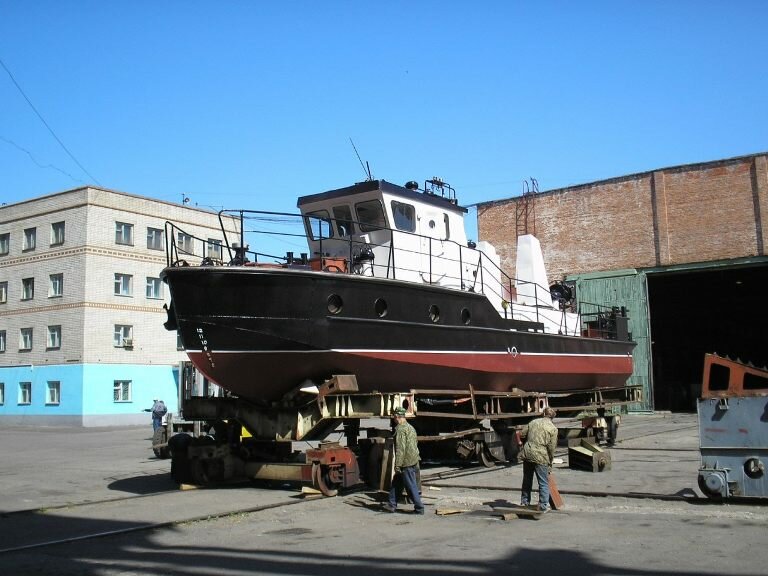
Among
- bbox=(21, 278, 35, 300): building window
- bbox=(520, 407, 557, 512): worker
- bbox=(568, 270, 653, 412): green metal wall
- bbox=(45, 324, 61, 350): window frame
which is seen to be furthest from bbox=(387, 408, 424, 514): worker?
bbox=(21, 278, 35, 300): building window

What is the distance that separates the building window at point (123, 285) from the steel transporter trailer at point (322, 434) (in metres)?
23.7

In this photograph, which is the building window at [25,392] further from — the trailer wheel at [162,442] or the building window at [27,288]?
the trailer wheel at [162,442]

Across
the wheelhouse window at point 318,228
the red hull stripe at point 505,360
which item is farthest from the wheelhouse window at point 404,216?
the red hull stripe at point 505,360

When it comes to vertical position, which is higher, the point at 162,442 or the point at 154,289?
the point at 154,289

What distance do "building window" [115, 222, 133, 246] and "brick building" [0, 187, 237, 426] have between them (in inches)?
1.9

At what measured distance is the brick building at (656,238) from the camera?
29.1 meters

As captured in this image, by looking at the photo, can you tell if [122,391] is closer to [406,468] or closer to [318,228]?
[318,228]

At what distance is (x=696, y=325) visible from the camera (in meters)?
40.2

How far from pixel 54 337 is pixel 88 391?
11.5ft

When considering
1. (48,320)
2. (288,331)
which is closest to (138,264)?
(48,320)

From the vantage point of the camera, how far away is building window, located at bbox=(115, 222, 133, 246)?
3697 centimetres

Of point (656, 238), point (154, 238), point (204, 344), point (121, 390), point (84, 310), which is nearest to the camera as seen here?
point (204, 344)

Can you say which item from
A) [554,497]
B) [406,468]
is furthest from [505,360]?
[406,468]

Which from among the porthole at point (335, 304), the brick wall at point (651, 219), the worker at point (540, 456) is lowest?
the worker at point (540, 456)
